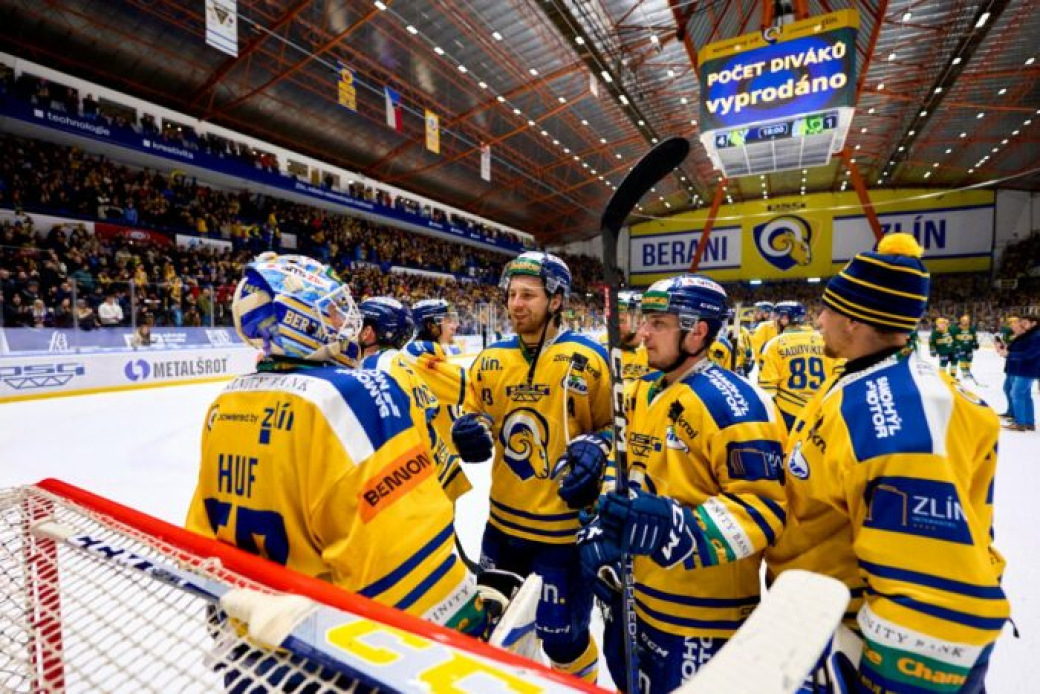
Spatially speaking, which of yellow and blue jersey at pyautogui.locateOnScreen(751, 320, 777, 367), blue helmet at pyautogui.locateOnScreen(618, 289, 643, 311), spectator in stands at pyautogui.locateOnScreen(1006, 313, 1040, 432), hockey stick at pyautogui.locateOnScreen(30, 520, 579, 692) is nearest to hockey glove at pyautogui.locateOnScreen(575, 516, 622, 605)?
hockey stick at pyautogui.locateOnScreen(30, 520, 579, 692)

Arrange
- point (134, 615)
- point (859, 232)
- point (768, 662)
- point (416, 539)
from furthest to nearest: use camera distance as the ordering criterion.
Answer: point (859, 232)
point (416, 539)
point (134, 615)
point (768, 662)

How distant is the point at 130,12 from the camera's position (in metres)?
11.3

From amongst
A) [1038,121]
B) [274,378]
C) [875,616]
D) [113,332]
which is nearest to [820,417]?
[875,616]

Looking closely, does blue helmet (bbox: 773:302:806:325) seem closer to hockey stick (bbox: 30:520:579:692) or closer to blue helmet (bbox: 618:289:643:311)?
blue helmet (bbox: 618:289:643:311)

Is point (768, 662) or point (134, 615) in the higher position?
point (768, 662)

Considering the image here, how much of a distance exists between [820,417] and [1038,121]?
1053 inches

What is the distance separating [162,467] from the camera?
4.48 metres

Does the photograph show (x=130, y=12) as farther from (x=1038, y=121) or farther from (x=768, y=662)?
(x=1038, y=121)

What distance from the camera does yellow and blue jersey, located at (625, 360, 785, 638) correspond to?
126 cm

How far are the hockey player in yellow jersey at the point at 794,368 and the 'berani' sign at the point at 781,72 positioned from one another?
12.9ft

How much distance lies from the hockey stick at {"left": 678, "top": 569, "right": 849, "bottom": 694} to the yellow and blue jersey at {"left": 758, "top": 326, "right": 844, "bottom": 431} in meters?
4.56

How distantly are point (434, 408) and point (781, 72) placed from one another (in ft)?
24.2

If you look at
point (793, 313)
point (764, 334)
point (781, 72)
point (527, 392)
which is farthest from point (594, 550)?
point (781, 72)

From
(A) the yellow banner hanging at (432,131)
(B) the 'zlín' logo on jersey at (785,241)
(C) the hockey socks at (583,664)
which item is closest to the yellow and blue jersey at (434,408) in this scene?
(C) the hockey socks at (583,664)
